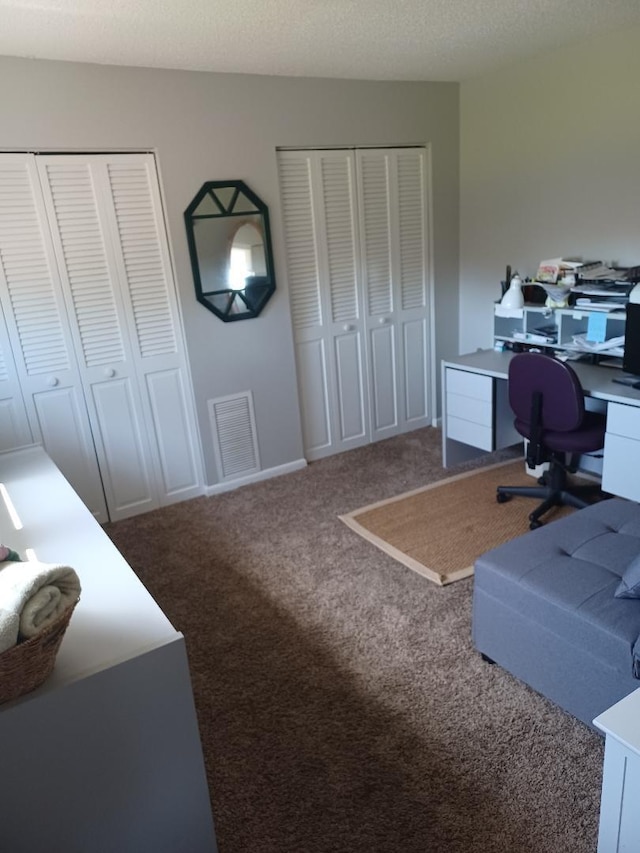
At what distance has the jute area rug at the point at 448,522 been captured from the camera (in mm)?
2783

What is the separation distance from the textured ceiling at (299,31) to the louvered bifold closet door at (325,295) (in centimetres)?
56

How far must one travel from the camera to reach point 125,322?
126 inches

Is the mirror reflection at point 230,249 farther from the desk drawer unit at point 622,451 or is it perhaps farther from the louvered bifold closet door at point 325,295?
the desk drawer unit at point 622,451

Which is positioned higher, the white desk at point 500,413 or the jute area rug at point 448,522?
the white desk at point 500,413

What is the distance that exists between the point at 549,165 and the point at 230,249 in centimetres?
191

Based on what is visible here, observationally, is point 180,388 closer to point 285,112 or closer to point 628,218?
point 285,112

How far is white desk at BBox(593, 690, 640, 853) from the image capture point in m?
1.20

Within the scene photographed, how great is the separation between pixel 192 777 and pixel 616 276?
2.98 m

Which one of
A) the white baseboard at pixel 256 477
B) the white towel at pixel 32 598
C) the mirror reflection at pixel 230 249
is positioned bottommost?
the white baseboard at pixel 256 477

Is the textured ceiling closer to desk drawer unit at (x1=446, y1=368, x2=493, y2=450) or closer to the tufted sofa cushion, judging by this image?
desk drawer unit at (x1=446, y1=368, x2=493, y2=450)

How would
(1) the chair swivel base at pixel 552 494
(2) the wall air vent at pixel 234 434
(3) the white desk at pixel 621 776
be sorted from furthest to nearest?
(2) the wall air vent at pixel 234 434, (1) the chair swivel base at pixel 552 494, (3) the white desk at pixel 621 776

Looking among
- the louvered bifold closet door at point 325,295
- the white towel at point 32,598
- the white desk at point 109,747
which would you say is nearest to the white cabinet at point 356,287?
the louvered bifold closet door at point 325,295

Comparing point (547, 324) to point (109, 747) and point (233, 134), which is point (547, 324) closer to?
point (233, 134)

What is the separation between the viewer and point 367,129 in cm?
364
